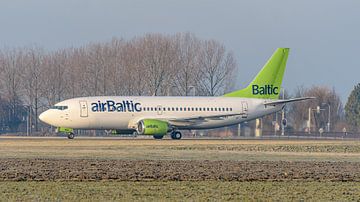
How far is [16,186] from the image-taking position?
2597cm

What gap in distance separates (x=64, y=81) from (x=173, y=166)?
308ft

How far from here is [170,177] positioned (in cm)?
2969

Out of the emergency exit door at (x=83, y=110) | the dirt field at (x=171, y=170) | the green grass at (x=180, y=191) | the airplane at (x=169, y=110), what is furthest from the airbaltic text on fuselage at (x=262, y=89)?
the green grass at (x=180, y=191)

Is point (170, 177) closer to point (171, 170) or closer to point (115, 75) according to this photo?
point (171, 170)

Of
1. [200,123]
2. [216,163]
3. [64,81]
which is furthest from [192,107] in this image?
[64,81]

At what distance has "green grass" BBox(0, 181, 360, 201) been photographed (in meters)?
23.1

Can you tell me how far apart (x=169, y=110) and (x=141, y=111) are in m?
2.47

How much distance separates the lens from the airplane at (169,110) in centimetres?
6900

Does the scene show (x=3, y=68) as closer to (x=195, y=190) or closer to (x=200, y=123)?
(x=200, y=123)

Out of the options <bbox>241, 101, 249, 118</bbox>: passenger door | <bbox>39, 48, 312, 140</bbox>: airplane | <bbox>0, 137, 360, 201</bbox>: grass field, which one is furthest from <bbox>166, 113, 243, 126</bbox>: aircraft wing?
<bbox>0, 137, 360, 201</bbox>: grass field

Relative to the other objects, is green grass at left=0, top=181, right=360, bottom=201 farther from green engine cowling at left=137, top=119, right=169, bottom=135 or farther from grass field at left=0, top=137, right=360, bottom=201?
green engine cowling at left=137, top=119, right=169, bottom=135

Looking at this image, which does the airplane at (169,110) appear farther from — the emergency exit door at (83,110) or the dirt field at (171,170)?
the dirt field at (171,170)

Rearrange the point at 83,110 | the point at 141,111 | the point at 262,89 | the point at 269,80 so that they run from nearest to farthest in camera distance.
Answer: the point at 83,110, the point at 141,111, the point at 262,89, the point at 269,80

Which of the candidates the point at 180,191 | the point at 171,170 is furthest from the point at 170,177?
the point at 180,191
